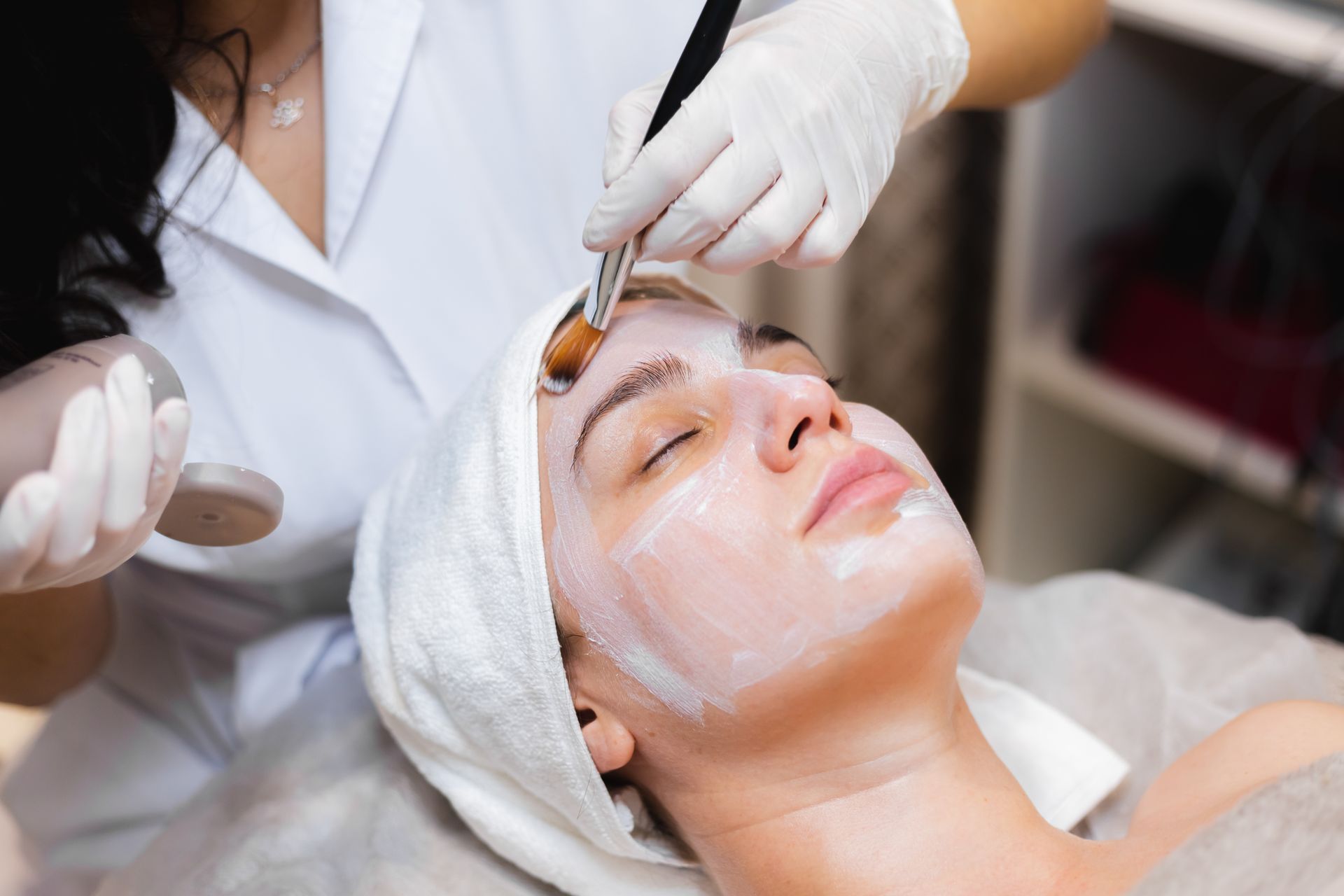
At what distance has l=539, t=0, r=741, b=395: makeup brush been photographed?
86cm

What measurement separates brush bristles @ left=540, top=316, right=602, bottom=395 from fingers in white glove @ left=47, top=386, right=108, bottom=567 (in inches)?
14.1

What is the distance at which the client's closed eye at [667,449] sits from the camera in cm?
88

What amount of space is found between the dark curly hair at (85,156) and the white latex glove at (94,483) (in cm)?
24

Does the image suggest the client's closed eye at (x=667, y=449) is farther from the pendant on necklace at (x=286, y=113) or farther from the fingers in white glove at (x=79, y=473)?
the pendant on necklace at (x=286, y=113)

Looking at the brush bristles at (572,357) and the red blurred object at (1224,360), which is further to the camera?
the red blurred object at (1224,360)

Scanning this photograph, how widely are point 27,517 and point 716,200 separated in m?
0.52

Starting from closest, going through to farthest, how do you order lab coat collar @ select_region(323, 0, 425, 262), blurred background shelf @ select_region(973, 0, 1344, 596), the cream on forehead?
the cream on forehead → lab coat collar @ select_region(323, 0, 425, 262) → blurred background shelf @ select_region(973, 0, 1344, 596)

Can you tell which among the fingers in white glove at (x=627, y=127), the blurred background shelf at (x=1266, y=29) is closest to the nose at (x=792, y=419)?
the fingers in white glove at (x=627, y=127)

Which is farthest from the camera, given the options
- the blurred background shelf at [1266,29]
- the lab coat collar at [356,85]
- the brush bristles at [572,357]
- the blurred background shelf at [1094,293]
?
the blurred background shelf at [1094,293]

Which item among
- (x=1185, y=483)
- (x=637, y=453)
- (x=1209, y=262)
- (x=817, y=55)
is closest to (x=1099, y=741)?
(x=637, y=453)

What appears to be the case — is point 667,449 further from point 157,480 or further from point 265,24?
point 265,24

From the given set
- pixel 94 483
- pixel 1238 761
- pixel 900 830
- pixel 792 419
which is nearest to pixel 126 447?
pixel 94 483

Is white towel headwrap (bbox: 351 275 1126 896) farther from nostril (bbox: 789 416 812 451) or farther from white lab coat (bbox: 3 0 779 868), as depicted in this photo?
nostril (bbox: 789 416 812 451)

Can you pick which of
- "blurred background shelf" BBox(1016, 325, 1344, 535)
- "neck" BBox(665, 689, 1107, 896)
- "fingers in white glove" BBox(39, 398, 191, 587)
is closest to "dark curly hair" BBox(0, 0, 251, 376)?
"fingers in white glove" BBox(39, 398, 191, 587)
